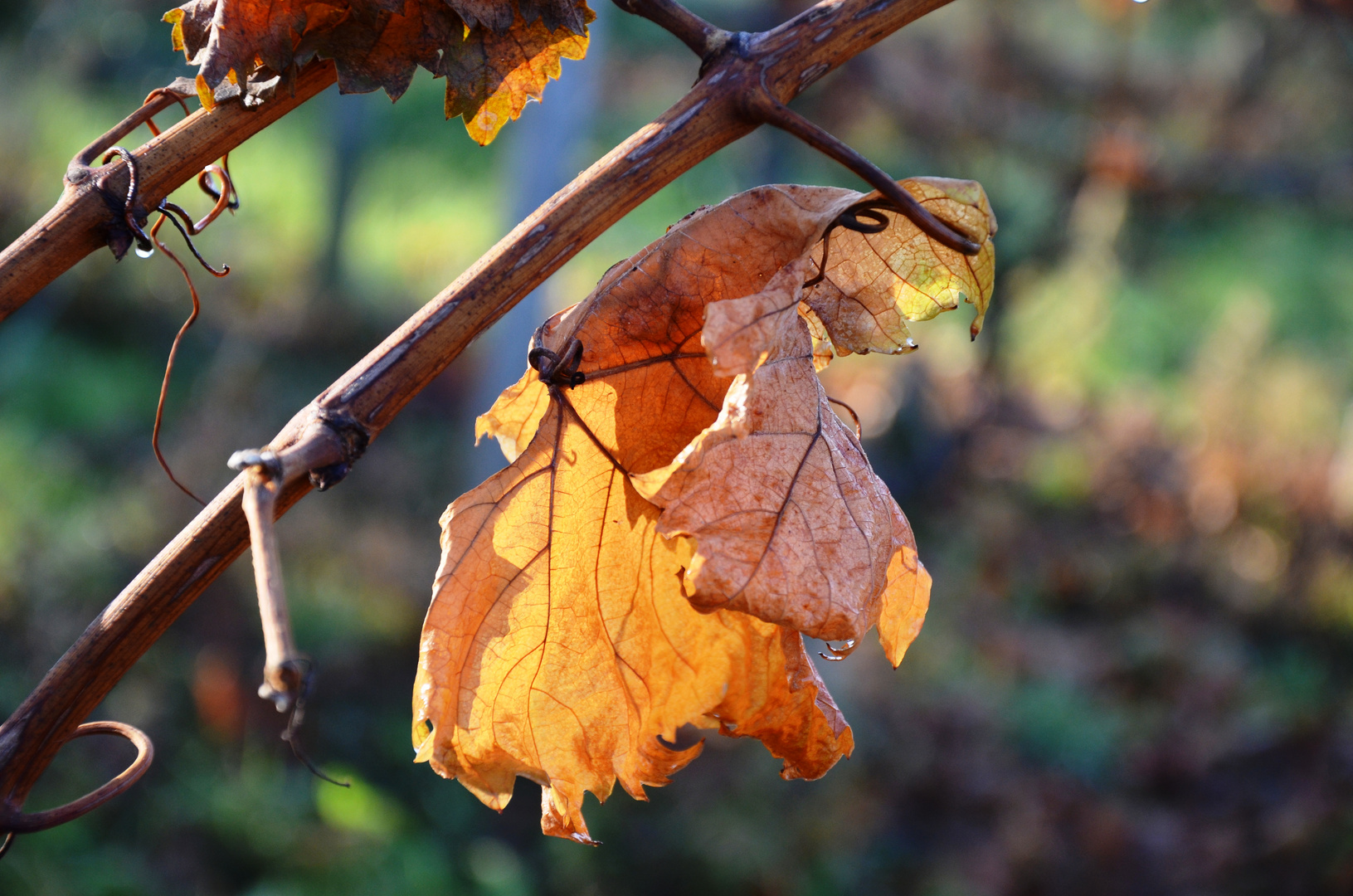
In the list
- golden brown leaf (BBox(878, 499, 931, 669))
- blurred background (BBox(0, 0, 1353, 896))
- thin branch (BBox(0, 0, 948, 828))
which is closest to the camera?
thin branch (BBox(0, 0, 948, 828))

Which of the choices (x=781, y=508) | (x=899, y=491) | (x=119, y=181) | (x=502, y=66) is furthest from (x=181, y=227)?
(x=899, y=491)

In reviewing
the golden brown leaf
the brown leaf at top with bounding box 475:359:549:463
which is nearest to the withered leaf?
the brown leaf at top with bounding box 475:359:549:463

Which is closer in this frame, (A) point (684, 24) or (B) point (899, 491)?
(A) point (684, 24)

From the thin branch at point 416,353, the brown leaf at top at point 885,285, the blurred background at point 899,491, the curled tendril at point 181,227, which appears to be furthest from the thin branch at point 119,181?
the blurred background at point 899,491

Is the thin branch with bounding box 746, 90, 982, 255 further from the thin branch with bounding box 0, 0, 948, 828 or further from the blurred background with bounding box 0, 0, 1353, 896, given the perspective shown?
the blurred background with bounding box 0, 0, 1353, 896

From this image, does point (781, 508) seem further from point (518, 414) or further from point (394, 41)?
point (394, 41)
